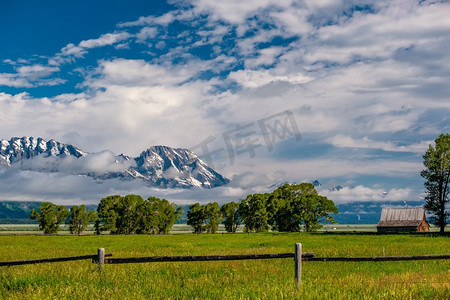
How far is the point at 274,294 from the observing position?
10.1m

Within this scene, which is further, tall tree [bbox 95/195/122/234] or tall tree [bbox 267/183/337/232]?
tall tree [bbox 95/195/122/234]

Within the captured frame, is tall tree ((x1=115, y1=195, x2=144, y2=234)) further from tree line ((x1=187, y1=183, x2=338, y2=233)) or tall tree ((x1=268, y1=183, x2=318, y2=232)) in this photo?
tall tree ((x1=268, y1=183, x2=318, y2=232))

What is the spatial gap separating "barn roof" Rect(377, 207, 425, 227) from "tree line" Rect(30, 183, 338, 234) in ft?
81.3

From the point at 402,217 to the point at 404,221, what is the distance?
179 cm

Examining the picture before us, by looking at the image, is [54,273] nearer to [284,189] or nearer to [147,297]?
[147,297]

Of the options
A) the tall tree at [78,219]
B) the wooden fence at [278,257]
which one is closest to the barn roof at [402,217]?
the tall tree at [78,219]

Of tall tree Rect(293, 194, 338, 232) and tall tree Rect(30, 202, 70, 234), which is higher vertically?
tall tree Rect(293, 194, 338, 232)

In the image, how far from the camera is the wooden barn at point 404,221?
115 m

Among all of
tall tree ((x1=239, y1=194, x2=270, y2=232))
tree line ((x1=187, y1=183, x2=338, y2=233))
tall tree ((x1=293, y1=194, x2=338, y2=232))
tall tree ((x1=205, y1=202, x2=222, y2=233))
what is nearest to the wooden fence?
tree line ((x1=187, y1=183, x2=338, y2=233))

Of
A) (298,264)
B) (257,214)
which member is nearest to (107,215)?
(257,214)

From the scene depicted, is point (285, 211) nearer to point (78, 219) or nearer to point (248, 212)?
point (248, 212)

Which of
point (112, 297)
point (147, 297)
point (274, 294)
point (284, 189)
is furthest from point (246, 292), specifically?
point (284, 189)

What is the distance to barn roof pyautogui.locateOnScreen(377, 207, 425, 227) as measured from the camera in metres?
Result: 116

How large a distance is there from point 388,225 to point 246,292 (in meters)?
118
